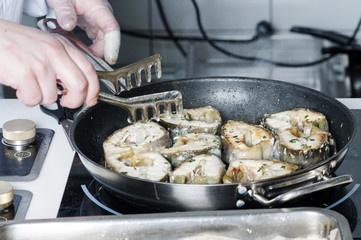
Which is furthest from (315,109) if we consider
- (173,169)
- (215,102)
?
(173,169)

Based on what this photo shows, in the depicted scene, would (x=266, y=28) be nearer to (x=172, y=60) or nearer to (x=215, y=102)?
(x=172, y=60)

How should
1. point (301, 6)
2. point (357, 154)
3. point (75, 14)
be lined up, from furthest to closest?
point (301, 6)
point (75, 14)
point (357, 154)

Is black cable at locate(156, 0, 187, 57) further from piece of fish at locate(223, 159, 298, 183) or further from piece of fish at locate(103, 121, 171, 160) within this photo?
piece of fish at locate(223, 159, 298, 183)

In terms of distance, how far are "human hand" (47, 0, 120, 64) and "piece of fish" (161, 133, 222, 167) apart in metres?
0.31

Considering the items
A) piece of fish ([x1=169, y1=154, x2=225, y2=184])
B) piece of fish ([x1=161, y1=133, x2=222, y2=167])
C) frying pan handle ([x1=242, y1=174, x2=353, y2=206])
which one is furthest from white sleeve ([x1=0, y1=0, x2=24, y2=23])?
frying pan handle ([x1=242, y1=174, x2=353, y2=206])

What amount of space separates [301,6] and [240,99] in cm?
125

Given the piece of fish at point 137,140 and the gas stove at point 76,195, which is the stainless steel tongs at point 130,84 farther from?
the gas stove at point 76,195

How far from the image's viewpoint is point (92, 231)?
983 millimetres

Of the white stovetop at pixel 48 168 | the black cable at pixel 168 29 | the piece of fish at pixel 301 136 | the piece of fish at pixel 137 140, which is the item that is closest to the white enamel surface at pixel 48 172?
the white stovetop at pixel 48 168

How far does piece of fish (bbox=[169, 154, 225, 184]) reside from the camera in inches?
47.9

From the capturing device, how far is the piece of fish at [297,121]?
1412mm

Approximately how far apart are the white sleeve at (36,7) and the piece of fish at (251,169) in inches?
34.2

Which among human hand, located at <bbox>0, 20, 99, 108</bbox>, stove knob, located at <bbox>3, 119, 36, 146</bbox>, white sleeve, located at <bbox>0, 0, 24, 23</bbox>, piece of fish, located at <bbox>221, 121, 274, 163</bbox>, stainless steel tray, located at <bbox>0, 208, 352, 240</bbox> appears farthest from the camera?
white sleeve, located at <bbox>0, 0, 24, 23</bbox>

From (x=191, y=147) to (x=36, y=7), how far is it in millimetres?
778
